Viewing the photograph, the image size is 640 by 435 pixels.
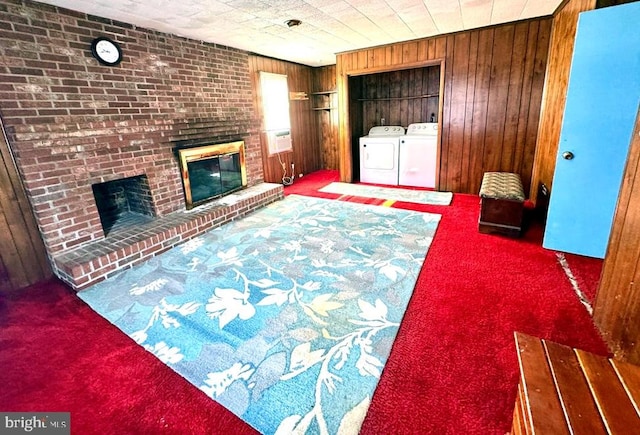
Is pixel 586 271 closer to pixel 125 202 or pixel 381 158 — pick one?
pixel 381 158

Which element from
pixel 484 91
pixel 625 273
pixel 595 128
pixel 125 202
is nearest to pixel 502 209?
pixel 595 128

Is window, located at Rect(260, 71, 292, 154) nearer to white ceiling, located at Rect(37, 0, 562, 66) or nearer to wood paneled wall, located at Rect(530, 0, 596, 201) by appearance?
white ceiling, located at Rect(37, 0, 562, 66)

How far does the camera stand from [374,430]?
1260 millimetres

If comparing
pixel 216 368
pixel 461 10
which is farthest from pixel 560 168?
pixel 216 368

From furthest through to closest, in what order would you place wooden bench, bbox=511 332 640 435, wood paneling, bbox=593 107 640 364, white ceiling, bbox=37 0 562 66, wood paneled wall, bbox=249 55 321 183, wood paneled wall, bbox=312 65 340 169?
wood paneled wall, bbox=312 65 340 169 → wood paneled wall, bbox=249 55 321 183 → white ceiling, bbox=37 0 562 66 → wood paneling, bbox=593 107 640 364 → wooden bench, bbox=511 332 640 435

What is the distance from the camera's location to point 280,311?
80.4 inches

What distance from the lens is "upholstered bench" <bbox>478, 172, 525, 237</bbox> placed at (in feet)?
9.61

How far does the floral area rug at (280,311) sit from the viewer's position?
143cm

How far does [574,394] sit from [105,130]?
3.77 m

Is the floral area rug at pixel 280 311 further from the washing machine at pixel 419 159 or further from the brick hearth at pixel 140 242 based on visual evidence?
the washing machine at pixel 419 159

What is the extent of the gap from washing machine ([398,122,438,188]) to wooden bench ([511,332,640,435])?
4119 millimetres

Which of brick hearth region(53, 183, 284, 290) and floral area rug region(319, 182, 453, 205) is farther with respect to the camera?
floral area rug region(319, 182, 453, 205)

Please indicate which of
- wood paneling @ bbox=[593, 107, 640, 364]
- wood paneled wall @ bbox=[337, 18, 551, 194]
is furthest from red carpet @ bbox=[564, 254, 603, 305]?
wood paneled wall @ bbox=[337, 18, 551, 194]

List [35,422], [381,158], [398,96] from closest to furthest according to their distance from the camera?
[35,422]
[381,158]
[398,96]
